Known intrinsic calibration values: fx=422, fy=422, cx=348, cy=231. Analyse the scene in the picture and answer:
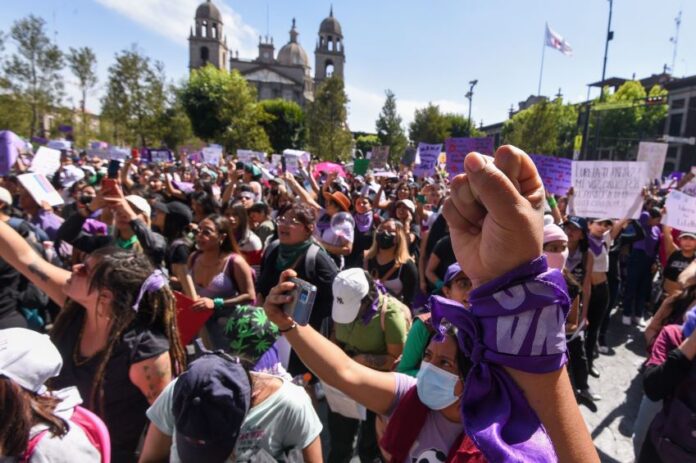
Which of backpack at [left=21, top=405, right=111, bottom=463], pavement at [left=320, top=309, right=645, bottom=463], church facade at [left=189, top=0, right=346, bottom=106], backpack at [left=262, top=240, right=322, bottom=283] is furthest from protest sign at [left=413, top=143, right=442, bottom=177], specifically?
church facade at [left=189, top=0, right=346, bottom=106]

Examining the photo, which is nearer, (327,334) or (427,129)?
(327,334)

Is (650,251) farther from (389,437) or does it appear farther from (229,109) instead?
(229,109)

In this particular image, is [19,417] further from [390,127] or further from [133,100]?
[390,127]

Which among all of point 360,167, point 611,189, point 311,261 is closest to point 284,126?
point 360,167

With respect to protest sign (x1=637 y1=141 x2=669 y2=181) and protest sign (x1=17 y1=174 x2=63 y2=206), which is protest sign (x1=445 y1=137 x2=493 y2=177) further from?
protest sign (x1=17 y1=174 x2=63 y2=206)

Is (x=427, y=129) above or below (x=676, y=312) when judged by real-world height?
above

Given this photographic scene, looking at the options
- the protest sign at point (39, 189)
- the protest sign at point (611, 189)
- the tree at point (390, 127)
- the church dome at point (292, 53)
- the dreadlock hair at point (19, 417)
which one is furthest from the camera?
the church dome at point (292, 53)

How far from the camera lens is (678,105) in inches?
1731

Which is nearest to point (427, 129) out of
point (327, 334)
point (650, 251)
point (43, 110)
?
point (43, 110)

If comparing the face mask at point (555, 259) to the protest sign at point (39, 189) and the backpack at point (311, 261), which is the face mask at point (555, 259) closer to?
the backpack at point (311, 261)

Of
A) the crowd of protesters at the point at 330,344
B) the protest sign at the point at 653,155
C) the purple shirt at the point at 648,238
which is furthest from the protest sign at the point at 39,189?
the purple shirt at the point at 648,238

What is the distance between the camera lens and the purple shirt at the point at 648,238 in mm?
6501

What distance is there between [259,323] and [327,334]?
1437 millimetres

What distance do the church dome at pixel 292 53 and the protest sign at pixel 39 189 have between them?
101879 millimetres
